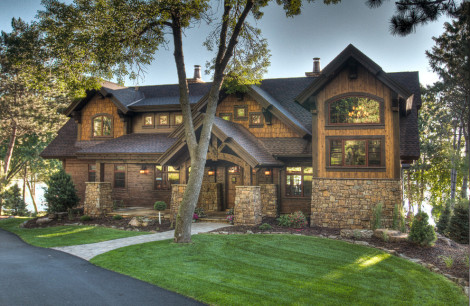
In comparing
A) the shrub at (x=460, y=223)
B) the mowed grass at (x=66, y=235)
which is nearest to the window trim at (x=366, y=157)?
the shrub at (x=460, y=223)

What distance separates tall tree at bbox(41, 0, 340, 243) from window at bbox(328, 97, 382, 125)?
4.62 m

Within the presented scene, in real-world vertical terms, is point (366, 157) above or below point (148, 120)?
below

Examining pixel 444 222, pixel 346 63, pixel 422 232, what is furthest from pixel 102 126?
pixel 444 222

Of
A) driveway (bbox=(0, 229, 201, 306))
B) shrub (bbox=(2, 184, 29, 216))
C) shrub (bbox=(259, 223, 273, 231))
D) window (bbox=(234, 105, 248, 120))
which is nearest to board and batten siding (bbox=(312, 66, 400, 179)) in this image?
shrub (bbox=(259, 223, 273, 231))

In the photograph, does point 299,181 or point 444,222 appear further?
point 299,181

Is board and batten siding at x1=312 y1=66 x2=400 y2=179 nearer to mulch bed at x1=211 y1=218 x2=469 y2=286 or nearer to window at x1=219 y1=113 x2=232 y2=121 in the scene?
mulch bed at x1=211 y1=218 x2=469 y2=286

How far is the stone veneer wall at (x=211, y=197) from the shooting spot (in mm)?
18875

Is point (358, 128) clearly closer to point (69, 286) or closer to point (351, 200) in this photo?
point (351, 200)

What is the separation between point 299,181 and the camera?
1791 cm

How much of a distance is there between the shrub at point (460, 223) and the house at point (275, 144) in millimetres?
1972

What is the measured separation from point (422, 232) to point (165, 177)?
13.2 meters

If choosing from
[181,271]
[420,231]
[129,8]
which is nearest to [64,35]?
[129,8]

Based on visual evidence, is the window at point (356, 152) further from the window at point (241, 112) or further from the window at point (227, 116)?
the window at point (227, 116)

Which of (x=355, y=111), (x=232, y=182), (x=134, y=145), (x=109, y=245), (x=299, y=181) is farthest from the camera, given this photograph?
(x=134, y=145)
